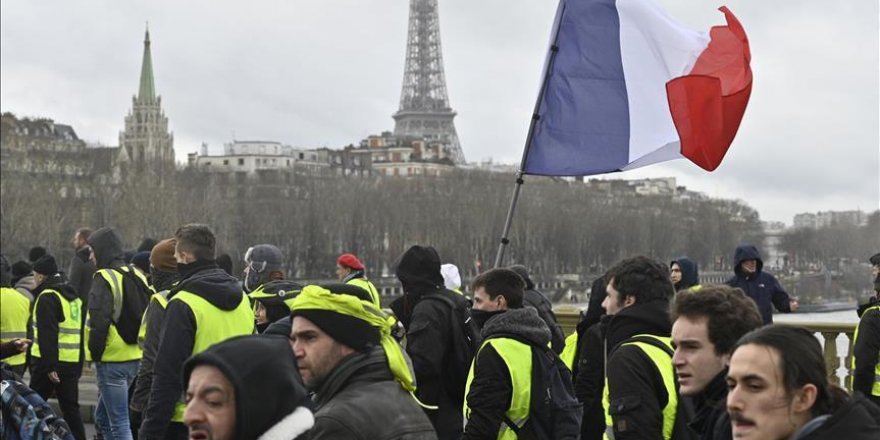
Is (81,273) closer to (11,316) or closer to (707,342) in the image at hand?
(11,316)

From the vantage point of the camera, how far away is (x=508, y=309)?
6.03 m

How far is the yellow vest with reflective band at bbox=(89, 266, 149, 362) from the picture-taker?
8625mm

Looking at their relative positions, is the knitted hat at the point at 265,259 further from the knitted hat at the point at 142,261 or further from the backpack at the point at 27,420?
the backpack at the point at 27,420

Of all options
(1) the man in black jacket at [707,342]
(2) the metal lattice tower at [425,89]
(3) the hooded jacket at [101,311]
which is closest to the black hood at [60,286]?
(3) the hooded jacket at [101,311]

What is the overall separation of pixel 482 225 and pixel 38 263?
80830mm

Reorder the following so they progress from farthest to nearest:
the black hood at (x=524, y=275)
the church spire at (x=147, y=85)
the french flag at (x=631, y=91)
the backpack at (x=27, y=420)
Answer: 1. the church spire at (x=147, y=85)
2. the french flag at (x=631, y=91)
3. the black hood at (x=524, y=275)
4. the backpack at (x=27, y=420)

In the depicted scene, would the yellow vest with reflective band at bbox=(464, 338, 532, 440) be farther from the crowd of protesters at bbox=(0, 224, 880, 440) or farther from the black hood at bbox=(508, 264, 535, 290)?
the black hood at bbox=(508, 264, 535, 290)

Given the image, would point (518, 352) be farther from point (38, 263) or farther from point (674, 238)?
point (674, 238)

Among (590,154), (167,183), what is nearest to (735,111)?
(590,154)

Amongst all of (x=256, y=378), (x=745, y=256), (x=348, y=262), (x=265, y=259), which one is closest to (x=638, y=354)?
(x=256, y=378)

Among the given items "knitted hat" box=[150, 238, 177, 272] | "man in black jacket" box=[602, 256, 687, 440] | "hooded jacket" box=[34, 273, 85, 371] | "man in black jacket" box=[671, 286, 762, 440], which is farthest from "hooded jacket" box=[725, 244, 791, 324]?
"man in black jacket" box=[671, 286, 762, 440]

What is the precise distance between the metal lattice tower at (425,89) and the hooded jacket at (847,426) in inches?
5681

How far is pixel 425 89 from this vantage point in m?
155

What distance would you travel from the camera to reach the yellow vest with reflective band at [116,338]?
862cm
